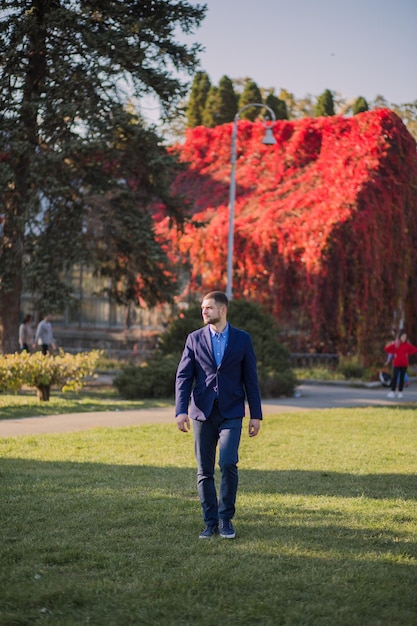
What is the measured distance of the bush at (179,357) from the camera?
70.5 ft

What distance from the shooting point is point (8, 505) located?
343 inches

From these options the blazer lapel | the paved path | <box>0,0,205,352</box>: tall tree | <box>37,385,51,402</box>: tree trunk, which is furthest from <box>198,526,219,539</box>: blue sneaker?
<box>0,0,205,352</box>: tall tree

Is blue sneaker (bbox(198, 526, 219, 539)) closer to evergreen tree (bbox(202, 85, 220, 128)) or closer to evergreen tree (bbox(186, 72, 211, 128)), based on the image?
evergreen tree (bbox(202, 85, 220, 128))

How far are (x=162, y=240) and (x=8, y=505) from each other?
1918 centimetres

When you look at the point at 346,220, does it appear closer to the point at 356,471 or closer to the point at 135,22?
the point at 135,22

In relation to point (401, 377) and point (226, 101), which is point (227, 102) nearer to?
point (226, 101)

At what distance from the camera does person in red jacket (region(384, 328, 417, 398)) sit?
23.7 meters

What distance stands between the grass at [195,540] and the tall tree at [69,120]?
1146 centimetres

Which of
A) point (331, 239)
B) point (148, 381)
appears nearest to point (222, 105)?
point (331, 239)

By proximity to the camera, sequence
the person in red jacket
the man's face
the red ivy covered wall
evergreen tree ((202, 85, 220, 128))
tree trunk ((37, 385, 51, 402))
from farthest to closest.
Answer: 1. evergreen tree ((202, 85, 220, 128))
2. the red ivy covered wall
3. the person in red jacket
4. tree trunk ((37, 385, 51, 402))
5. the man's face

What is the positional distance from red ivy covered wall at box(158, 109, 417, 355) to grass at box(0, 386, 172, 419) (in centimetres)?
962

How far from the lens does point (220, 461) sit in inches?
294

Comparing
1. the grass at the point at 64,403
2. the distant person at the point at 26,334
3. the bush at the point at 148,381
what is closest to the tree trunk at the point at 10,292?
the grass at the point at 64,403

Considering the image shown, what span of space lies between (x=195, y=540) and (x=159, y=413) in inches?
414
